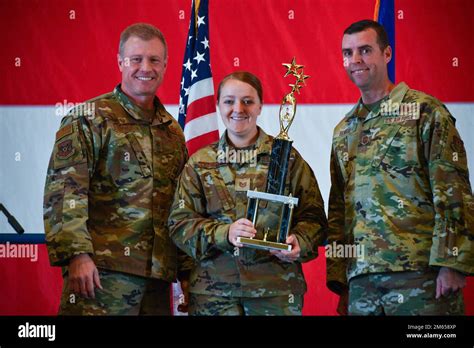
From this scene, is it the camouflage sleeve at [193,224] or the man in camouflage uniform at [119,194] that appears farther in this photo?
the man in camouflage uniform at [119,194]

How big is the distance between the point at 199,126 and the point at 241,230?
3.39ft

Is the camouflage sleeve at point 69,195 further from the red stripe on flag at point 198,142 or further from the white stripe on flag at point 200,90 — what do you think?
the white stripe on flag at point 200,90

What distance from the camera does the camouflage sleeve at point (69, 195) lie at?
3820 millimetres

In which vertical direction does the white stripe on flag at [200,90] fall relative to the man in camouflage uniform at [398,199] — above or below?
above

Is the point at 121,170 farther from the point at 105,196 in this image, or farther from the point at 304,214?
the point at 304,214

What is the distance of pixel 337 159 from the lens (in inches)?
160

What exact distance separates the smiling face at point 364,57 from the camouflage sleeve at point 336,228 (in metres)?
0.41

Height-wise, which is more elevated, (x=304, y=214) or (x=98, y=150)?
(x=98, y=150)

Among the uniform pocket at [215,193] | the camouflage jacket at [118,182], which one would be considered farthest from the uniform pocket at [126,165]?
the uniform pocket at [215,193]

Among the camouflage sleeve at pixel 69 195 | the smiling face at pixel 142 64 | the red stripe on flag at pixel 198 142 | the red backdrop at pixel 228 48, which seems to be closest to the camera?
the camouflage sleeve at pixel 69 195

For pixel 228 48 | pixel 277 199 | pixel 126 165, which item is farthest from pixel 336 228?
pixel 228 48

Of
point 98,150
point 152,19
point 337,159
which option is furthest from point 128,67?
point 337,159
